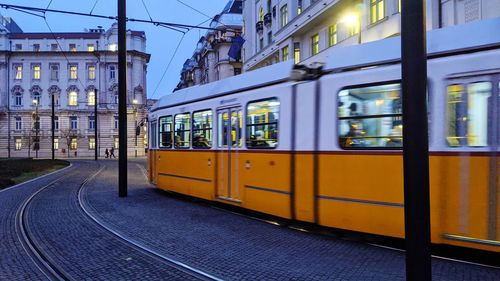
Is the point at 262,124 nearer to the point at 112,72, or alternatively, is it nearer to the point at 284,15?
the point at 284,15

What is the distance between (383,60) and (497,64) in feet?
5.38

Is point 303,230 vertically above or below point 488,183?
below

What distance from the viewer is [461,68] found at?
6.23 metres

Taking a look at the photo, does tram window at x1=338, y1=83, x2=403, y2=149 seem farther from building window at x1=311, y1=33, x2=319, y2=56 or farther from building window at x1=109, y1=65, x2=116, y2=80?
building window at x1=109, y1=65, x2=116, y2=80

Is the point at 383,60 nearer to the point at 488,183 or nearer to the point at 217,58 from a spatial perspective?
the point at 488,183

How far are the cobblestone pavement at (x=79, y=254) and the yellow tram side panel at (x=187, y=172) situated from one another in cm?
296

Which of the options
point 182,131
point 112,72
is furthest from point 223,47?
point 182,131

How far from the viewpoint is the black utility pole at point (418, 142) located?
390 centimetres

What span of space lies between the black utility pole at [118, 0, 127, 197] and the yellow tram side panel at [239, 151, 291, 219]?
5.64m

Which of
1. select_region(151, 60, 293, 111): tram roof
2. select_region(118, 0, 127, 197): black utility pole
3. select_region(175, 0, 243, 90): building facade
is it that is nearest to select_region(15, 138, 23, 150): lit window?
select_region(175, 0, 243, 90): building facade

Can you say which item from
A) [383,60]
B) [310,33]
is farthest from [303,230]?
[310,33]

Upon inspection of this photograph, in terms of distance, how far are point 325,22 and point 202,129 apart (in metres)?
19.9

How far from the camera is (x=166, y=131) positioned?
13805 millimetres

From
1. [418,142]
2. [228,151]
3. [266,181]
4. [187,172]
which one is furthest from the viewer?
[187,172]
